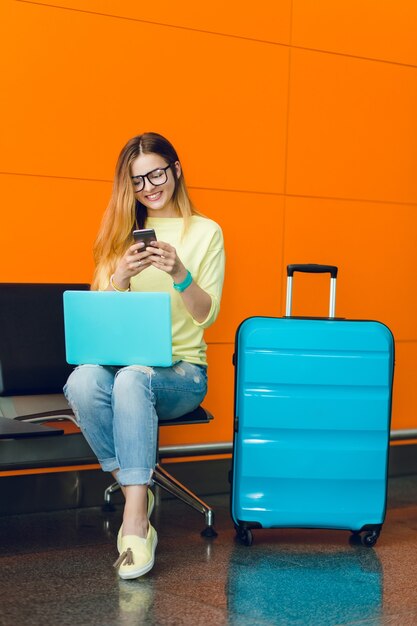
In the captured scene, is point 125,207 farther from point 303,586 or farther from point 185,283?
point 303,586

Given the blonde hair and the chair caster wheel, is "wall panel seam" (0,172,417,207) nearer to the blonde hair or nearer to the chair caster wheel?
the blonde hair

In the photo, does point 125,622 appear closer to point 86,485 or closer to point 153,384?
point 153,384

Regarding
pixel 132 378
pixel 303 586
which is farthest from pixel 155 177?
pixel 303 586

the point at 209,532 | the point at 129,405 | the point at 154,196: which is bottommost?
the point at 209,532

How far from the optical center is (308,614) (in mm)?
2059

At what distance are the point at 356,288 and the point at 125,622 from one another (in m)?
2.03

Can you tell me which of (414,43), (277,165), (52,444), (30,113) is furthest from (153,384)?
(414,43)

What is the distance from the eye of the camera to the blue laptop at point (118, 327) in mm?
2350

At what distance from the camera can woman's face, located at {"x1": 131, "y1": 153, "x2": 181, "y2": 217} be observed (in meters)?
2.61

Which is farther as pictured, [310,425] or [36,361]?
[36,361]

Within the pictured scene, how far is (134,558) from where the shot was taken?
2.26 meters

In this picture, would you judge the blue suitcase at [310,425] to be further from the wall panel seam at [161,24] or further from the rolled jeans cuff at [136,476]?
the wall panel seam at [161,24]

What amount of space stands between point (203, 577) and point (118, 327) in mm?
713

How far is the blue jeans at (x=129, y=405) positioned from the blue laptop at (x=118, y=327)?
4 cm
